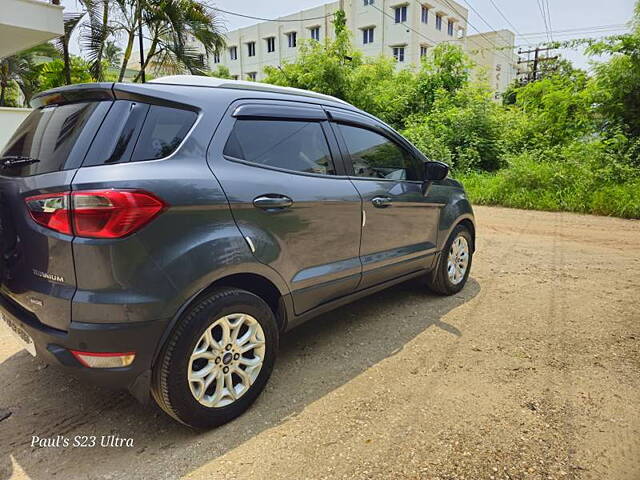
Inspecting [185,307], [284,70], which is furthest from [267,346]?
[284,70]

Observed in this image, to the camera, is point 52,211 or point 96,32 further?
point 96,32

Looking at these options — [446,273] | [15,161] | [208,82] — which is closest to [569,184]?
[446,273]

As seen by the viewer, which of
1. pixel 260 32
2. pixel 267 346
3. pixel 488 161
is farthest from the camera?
pixel 260 32

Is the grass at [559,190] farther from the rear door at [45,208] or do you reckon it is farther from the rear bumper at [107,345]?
the rear door at [45,208]

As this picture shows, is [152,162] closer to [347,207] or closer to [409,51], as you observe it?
[347,207]

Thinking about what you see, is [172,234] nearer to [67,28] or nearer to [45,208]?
[45,208]

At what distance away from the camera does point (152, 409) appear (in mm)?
2570

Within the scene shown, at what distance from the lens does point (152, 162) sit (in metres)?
2.08

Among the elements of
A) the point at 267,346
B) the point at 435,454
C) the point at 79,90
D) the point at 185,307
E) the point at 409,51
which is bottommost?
the point at 435,454

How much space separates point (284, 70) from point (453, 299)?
51.2 feet

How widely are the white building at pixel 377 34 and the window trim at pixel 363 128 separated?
27258 millimetres

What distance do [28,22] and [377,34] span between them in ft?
103

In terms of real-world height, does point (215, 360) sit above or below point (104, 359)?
below

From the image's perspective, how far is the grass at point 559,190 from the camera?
8984 mm
